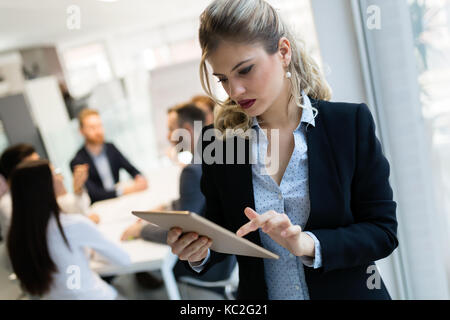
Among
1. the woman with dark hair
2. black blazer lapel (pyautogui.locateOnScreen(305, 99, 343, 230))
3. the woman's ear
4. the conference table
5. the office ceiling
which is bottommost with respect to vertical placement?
the conference table

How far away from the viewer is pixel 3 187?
241 cm

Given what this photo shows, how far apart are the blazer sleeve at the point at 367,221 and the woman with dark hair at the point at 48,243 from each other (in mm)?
1277

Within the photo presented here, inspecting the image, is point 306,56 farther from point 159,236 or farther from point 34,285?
point 34,285

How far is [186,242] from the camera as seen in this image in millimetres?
835

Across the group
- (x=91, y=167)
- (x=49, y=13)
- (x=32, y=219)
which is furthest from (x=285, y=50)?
(x=91, y=167)

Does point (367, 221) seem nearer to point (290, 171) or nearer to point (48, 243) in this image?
point (290, 171)

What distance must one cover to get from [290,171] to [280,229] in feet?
0.68

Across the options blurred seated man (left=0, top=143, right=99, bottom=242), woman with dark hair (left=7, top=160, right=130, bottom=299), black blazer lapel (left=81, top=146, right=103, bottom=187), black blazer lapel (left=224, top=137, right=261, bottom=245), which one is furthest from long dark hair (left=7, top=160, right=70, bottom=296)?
black blazer lapel (left=81, top=146, right=103, bottom=187)

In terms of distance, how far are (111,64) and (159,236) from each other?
17.3 feet

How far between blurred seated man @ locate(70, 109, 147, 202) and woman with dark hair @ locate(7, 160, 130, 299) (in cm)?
132

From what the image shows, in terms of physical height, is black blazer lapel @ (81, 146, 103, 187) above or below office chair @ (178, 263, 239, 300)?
above

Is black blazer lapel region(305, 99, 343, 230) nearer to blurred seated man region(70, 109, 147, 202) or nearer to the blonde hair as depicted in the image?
the blonde hair

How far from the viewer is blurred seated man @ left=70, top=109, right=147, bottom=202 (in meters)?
3.10

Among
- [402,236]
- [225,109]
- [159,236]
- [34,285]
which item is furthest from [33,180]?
[402,236]
